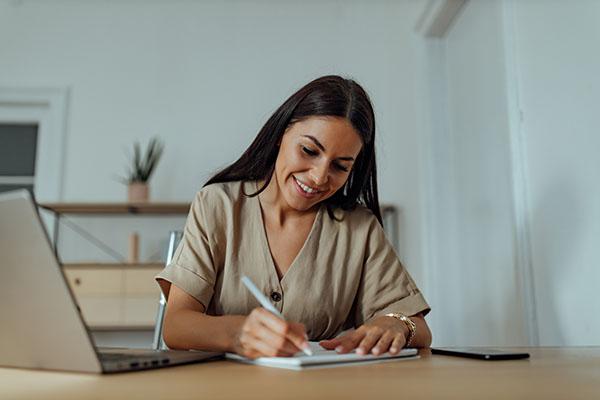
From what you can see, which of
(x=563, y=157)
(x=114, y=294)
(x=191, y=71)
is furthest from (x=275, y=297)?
(x=191, y=71)

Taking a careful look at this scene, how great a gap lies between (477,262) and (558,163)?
0.91 m

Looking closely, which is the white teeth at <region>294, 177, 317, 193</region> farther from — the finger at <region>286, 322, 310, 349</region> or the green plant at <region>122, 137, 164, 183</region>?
the green plant at <region>122, 137, 164, 183</region>

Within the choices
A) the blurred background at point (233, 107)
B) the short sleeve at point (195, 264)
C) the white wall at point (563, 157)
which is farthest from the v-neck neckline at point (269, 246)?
the blurred background at point (233, 107)

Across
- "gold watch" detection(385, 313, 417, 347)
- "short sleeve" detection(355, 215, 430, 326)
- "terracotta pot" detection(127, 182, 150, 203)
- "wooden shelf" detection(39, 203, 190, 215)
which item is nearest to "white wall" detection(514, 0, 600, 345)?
"short sleeve" detection(355, 215, 430, 326)

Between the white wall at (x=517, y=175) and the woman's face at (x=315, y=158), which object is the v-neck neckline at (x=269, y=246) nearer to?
the woman's face at (x=315, y=158)

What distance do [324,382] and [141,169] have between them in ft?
8.51

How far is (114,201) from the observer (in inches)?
122

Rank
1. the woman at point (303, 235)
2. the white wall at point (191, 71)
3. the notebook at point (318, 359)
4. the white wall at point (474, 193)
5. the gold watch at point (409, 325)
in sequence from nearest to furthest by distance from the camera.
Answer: the notebook at point (318, 359), the gold watch at point (409, 325), the woman at point (303, 235), the white wall at point (474, 193), the white wall at point (191, 71)

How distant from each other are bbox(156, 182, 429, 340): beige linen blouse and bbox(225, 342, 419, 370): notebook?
1.10 feet

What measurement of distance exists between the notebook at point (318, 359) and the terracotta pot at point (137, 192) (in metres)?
2.18

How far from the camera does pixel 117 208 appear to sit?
116 inches

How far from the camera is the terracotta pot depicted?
9.62ft

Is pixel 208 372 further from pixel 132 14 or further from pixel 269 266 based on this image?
pixel 132 14

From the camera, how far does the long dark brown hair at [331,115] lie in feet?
4.13
